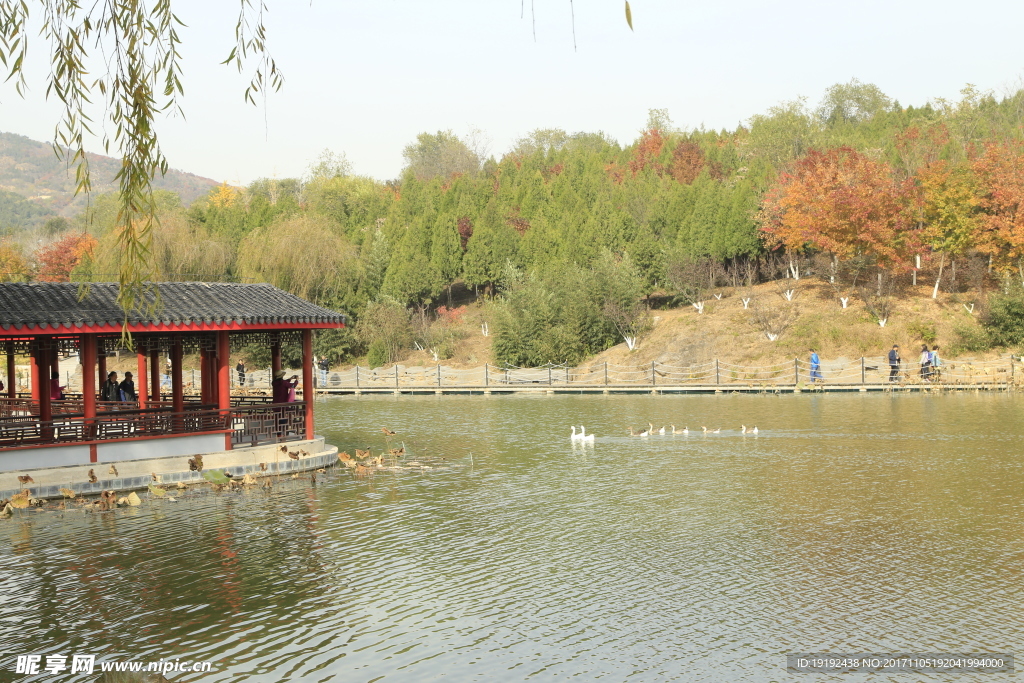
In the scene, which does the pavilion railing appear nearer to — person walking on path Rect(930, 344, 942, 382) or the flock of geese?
the flock of geese

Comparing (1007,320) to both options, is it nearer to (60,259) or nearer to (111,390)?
(111,390)

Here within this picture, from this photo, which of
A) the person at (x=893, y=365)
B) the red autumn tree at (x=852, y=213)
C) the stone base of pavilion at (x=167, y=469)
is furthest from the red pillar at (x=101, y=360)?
the red autumn tree at (x=852, y=213)

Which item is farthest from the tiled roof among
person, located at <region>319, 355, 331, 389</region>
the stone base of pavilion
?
person, located at <region>319, 355, 331, 389</region>

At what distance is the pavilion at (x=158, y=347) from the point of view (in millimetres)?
15000

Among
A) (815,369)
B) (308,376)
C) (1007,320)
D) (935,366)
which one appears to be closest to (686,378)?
(815,369)

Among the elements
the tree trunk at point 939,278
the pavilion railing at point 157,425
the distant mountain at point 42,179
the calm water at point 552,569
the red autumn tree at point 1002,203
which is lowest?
the calm water at point 552,569

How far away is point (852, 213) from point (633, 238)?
11.3m

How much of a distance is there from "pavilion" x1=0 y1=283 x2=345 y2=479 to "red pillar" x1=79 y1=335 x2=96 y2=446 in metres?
0.02

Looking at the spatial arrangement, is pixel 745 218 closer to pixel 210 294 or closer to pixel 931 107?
pixel 931 107

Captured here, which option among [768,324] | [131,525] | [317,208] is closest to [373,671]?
[131,525]

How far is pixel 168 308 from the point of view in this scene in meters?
16.2

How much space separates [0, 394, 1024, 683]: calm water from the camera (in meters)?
7.80

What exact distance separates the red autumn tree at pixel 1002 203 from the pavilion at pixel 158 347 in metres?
28.6

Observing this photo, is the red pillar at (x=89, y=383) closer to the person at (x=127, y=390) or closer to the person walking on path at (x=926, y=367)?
the person at (x=127, y=390)
